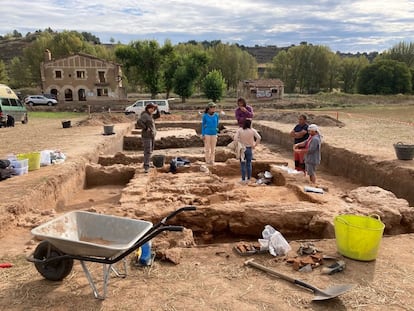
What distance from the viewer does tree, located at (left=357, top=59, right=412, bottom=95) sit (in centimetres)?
5662

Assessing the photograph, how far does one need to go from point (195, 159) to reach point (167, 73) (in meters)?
36.6

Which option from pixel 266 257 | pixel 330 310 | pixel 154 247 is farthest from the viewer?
pixel 154 247

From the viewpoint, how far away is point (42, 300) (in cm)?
359

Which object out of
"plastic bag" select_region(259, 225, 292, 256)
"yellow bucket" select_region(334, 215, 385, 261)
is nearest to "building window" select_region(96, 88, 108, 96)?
"plastic bag" select_region(259, 225, 292, 256)

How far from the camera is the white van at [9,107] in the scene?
21141 millimetres

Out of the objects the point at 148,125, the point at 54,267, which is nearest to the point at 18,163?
the point at 148,125

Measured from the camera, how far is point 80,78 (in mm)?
46031

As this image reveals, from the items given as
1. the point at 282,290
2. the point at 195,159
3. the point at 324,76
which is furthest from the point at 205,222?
the point at 324,76

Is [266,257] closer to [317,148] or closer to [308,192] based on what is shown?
[308,192]

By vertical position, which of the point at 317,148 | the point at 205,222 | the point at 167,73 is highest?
the point at 167,73

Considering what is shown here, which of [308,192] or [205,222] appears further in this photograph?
[308,192]

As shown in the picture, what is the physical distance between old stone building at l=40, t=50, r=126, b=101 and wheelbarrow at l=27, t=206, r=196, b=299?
44657 mm

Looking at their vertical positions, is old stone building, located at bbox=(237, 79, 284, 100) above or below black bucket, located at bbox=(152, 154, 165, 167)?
above

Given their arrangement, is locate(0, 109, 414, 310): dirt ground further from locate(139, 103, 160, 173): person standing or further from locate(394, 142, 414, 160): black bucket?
locate(394, 142, 414, 160): black bucket
